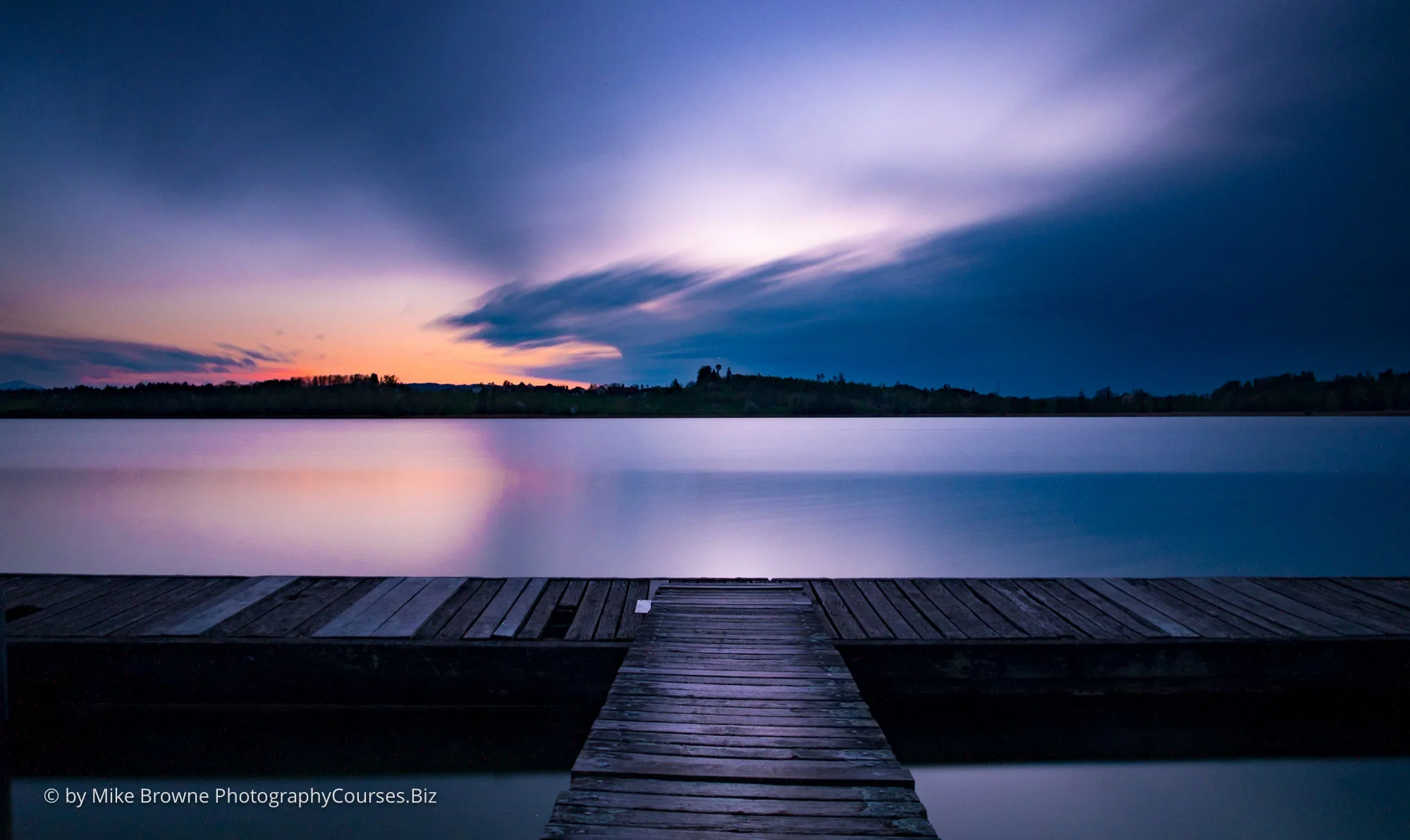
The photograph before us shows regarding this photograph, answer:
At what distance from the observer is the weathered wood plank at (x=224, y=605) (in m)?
4.77

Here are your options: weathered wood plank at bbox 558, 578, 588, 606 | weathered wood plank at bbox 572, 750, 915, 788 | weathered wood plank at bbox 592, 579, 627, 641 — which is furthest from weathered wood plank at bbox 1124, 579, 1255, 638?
weathered wood plank at bbox 558, 578, 588, 606

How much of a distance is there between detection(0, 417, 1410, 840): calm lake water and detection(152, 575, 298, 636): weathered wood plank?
903 millimetres

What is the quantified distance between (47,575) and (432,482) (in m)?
18.3

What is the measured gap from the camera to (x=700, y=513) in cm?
1820

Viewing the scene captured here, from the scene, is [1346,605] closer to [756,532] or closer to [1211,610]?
[1211,610]

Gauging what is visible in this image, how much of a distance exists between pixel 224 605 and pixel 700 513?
43.9 ft

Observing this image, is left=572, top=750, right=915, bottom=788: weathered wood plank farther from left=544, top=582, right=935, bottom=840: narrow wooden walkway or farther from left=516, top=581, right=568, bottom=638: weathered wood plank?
left=516, top=581, right=568, bottom=638: weathered wood plank

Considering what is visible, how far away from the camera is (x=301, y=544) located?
531 inches

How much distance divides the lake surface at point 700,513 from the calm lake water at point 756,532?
4.2 inches

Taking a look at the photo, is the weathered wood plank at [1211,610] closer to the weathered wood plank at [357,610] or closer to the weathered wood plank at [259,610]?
the weathered wood plank at [357,610]

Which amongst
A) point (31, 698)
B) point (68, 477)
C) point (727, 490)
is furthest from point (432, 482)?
point (31, 698)

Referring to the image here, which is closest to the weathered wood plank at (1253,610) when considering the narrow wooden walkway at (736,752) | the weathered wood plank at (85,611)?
the narrow wooden walkway at (736,752)

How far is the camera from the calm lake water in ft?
14.3

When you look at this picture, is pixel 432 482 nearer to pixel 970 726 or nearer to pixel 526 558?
pixel 526 558
